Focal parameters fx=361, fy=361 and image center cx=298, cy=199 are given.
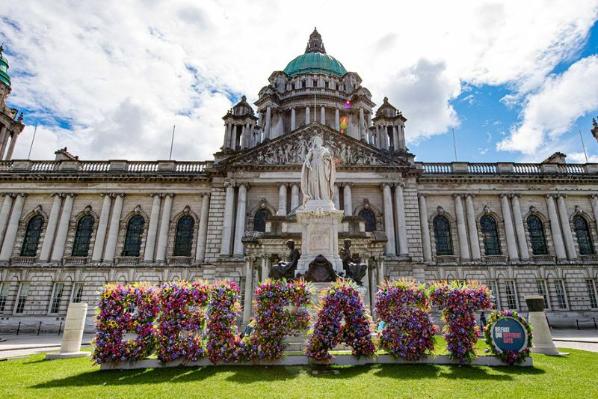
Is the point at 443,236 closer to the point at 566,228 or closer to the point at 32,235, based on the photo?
the point at 566,228

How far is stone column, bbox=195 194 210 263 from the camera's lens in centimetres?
3095

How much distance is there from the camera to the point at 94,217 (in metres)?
32.5

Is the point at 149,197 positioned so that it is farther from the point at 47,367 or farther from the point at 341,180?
the point at 47,367

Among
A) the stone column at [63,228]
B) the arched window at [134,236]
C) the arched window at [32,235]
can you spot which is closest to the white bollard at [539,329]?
the arched window at [134,236]

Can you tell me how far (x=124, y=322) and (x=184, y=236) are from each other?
2484 centimetres

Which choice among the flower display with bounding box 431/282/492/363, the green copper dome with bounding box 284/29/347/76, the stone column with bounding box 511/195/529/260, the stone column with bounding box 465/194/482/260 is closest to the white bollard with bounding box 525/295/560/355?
the flower display with bounding box 431/282/492/363

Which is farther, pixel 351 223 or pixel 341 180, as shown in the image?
pixel 341 180

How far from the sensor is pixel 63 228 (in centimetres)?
3170

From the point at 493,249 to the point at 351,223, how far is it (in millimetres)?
19311

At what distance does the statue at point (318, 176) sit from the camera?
12648 mm

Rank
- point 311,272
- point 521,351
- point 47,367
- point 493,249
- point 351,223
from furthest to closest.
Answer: point 493,249 → point 351,223 → point 311,272 → point 47,367 → point 521,351

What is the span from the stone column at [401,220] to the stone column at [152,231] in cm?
2091

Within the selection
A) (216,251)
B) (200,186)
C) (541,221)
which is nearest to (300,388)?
(216,251)

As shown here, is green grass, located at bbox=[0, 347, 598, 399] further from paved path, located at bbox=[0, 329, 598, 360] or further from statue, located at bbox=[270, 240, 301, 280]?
paved path, located at bbox=[0, 329, 598, 360]
